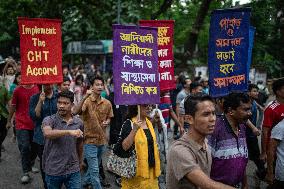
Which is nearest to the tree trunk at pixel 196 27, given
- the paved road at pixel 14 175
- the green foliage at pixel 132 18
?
the green foliage at pixel 132 18

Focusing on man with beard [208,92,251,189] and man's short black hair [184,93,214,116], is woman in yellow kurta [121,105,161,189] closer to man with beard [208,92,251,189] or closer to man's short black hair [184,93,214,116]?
man with beard [208,92,251,189]

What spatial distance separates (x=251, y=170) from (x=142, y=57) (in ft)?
15.1

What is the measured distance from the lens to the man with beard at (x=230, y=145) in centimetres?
384

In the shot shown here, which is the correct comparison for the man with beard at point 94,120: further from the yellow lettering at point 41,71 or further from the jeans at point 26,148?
the jeans at point 26,148

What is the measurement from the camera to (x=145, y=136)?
193 inches

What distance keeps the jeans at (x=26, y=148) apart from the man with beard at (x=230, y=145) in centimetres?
415

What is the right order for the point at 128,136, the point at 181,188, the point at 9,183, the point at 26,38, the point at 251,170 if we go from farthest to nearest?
the point at 251,170, the point at 9,183, the point at 26,38, the point at 128,136, the point at 181,188

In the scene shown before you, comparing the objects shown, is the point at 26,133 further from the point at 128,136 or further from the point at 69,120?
the point at 128,136

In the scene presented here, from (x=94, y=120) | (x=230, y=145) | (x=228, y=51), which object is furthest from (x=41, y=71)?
(x=230, y=145)

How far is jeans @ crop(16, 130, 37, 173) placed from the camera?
7.24 meters

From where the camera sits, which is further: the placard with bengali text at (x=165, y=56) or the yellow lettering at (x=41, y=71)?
the placard with bengali text at (x=165, y=56)

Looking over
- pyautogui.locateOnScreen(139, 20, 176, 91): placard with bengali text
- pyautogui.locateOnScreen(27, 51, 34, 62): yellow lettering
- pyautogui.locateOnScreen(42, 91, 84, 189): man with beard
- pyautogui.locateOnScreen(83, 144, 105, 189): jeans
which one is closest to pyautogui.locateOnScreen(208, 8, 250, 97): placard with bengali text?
pyautogui.locateOnScreen(139, 20, 176, 91): placard with bengali text

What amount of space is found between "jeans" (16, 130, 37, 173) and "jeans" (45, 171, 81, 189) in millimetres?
2362

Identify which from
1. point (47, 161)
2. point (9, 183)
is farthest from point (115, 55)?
point (9, 183)
